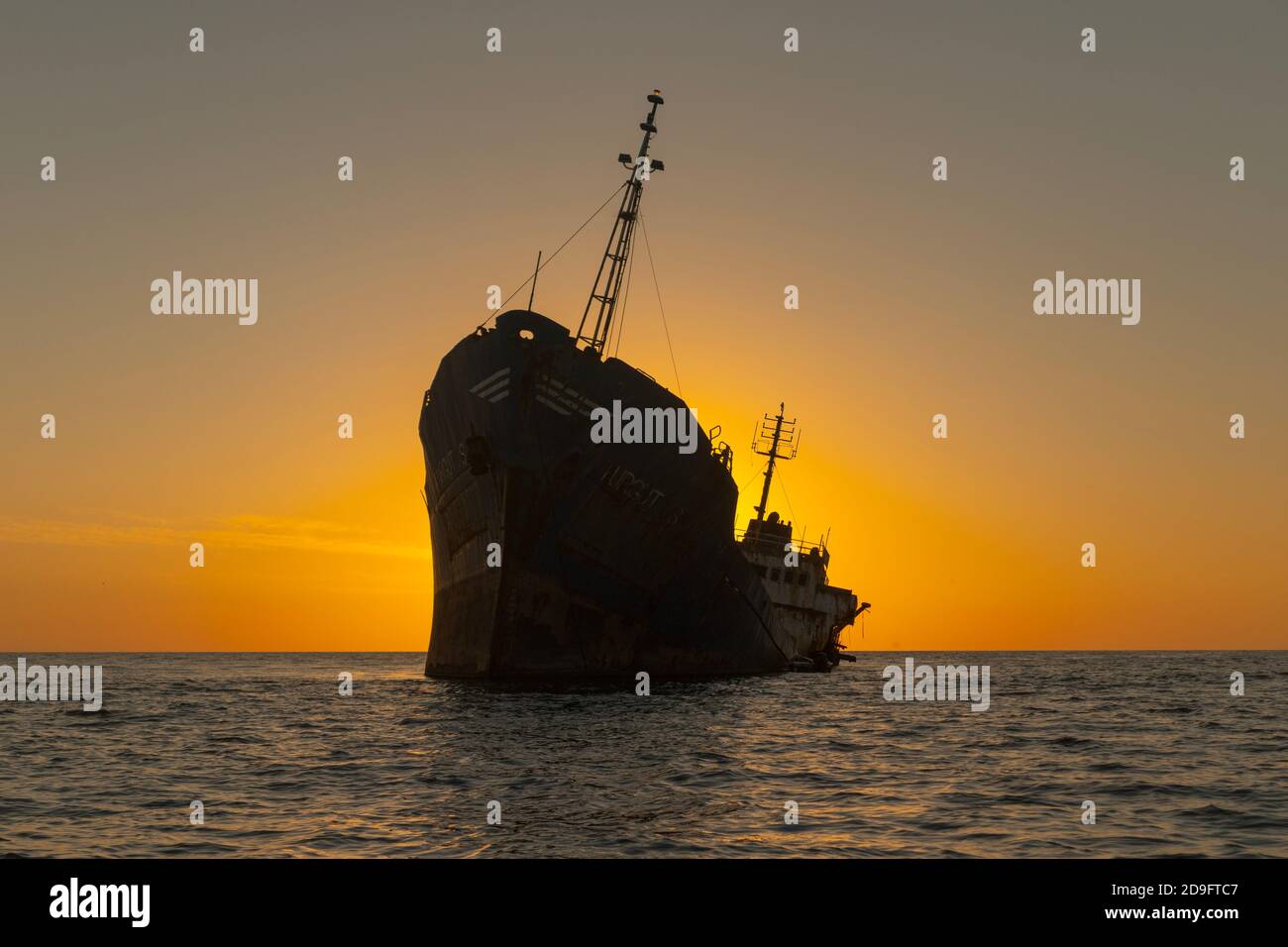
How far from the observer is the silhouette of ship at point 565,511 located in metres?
33.4

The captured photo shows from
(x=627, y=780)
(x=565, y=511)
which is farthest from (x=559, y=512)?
(x=627, y=780)

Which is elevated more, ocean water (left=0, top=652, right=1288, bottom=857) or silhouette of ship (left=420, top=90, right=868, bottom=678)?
silhouette of ship (left=420, top=90, right=868, bottom=678)

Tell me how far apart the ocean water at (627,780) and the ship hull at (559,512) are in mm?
2081

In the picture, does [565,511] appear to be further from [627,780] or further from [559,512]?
[627,780]

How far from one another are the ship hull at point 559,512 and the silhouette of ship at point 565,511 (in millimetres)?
45

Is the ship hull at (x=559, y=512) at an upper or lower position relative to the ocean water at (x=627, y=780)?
upper

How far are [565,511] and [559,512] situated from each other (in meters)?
0.19

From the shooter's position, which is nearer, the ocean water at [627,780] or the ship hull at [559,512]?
the ocean water at [627,780]

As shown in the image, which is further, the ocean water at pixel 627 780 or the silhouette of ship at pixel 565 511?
the silhouette of ship at pixel 565 511

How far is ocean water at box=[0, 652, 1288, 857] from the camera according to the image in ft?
46.0

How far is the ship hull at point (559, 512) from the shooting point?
109 ft

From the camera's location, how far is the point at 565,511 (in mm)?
33656

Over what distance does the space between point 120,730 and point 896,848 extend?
23.5m

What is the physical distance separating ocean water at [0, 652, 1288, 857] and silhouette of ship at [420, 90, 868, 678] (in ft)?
6.71
